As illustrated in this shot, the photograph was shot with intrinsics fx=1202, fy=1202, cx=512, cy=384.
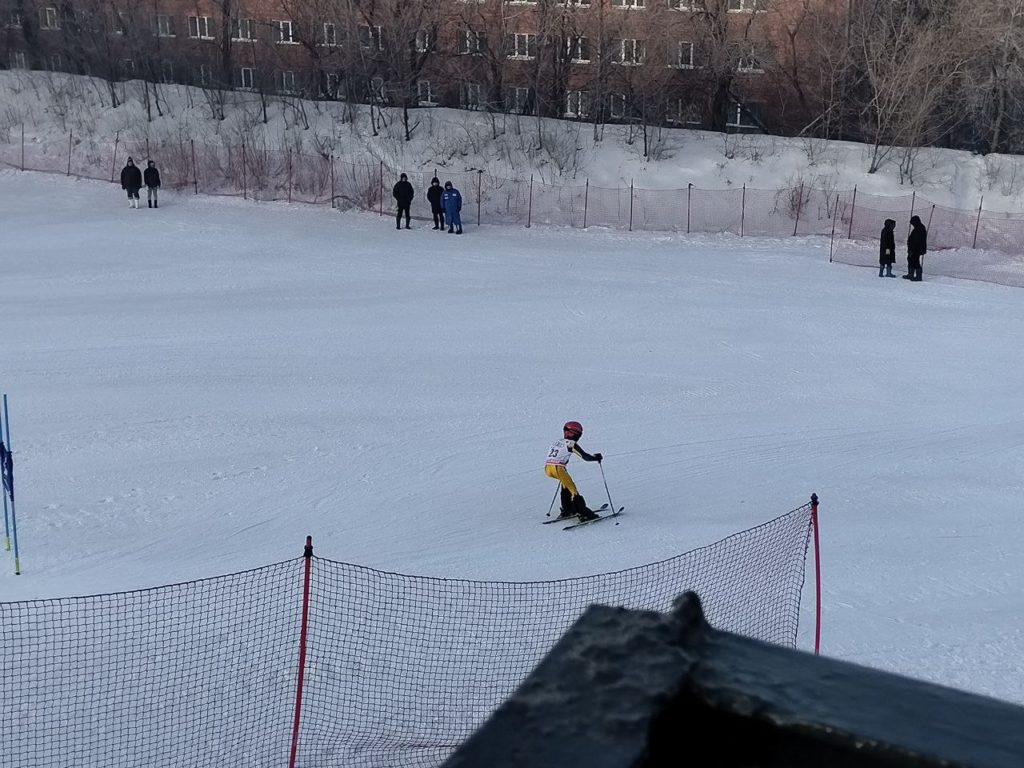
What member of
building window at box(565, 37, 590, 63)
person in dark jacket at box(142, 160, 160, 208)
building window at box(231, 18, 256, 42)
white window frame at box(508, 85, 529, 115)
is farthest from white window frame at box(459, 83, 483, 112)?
person in dark jacket at box(142, 160, 160, 208)

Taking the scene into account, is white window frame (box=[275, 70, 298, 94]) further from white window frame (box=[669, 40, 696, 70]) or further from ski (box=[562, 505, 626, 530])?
ski (box=[562, 505, 626, 530])

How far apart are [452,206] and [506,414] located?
42.1ft

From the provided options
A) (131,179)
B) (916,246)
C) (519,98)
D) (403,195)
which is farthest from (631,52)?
(131,179)

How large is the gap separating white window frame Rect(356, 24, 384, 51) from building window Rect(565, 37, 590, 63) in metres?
5.92

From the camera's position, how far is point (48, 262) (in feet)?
84.1

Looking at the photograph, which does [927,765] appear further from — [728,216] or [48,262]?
[728,216]

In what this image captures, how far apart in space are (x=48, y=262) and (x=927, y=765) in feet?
86.7

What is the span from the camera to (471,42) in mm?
39031

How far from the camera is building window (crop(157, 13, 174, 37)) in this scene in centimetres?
4150

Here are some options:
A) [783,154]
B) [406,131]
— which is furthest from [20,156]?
[783,154]

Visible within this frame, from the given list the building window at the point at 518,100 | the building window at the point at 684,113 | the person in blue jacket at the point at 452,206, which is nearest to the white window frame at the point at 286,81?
the building window at the point at 518,100

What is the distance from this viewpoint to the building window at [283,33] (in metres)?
40.4

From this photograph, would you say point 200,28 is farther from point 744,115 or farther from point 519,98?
point 744,115

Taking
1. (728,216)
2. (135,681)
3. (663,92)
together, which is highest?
(663,92)
